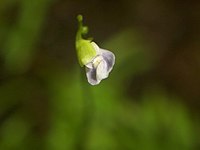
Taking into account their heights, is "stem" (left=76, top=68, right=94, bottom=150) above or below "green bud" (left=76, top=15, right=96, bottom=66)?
below

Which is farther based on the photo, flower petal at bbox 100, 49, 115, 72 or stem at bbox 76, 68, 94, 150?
stem at bbox 76, 68, 94, 150

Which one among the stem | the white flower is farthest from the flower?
the stem

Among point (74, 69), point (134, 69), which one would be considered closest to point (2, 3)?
point (74, 69)

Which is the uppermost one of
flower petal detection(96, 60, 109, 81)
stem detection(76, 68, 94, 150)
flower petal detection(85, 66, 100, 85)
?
flower petal detection(96, 60, 109, 81)

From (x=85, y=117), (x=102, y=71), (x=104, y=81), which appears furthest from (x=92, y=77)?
(x=104, y=81)

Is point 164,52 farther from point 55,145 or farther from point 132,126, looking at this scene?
point 55,145

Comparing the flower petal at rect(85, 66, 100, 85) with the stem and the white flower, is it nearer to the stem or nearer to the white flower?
the white flower
